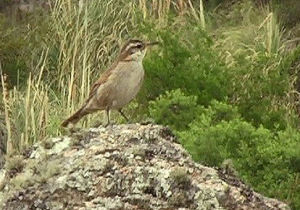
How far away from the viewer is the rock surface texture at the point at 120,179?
6703mm

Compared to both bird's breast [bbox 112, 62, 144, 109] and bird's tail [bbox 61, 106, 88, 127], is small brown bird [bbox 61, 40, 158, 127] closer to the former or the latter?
bird's breast [bbox 112, 62, 144, 109]

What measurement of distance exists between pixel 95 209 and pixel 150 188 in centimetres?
35

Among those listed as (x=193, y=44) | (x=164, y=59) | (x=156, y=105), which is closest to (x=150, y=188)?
(x=156, y=105)

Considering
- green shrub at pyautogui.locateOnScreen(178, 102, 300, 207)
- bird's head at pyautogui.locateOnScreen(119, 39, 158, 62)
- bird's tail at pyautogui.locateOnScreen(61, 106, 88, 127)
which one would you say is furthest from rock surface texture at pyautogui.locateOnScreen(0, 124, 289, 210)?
green shrub at pyautogui.locateOnScreen(178, 102, 300, 207)

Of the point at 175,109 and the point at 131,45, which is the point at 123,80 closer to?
the point at 131,45

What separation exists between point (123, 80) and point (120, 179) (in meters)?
2.73

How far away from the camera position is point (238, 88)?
45.3 ft

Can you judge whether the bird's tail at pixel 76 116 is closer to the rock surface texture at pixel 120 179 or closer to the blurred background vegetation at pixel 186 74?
the blurred background vegetation at pixel 186 74

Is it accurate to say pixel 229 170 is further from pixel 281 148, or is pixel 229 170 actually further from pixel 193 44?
pixel 193 44

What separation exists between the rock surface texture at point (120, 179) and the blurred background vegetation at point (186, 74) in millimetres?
1962

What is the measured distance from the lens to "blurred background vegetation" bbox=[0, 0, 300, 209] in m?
11.7

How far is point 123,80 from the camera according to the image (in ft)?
31.1

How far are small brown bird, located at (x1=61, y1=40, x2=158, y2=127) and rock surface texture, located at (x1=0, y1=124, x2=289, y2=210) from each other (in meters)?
2.16

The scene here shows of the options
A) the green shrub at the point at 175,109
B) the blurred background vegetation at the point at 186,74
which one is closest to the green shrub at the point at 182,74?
the blurred background vegetation at the point at 186,74
